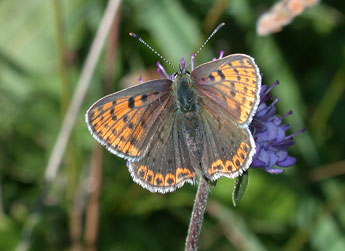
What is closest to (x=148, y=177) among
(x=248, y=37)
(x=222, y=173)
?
(x=222, y=173)

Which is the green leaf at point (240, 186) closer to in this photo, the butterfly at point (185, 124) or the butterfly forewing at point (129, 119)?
the butterfly at point (185, 124)

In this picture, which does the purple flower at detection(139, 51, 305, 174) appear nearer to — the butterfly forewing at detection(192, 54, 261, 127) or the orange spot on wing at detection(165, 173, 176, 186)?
the butterfly forewing at detection(192, 54, 261, 127)

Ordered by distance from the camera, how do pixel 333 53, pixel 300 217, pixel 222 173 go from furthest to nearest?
pixel 333 53
pixel 300 217
pixel 222 173

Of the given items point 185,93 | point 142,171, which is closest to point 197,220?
point 142,171

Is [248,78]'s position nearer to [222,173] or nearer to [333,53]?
[222,173]

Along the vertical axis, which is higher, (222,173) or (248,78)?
(248,78)

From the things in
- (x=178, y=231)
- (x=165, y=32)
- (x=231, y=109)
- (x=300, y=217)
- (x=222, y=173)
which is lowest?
(x=300, y=217)

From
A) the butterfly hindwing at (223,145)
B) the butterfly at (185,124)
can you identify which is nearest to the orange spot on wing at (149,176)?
the butterfly at (185,124)

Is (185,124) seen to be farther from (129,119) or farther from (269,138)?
(269,138)
